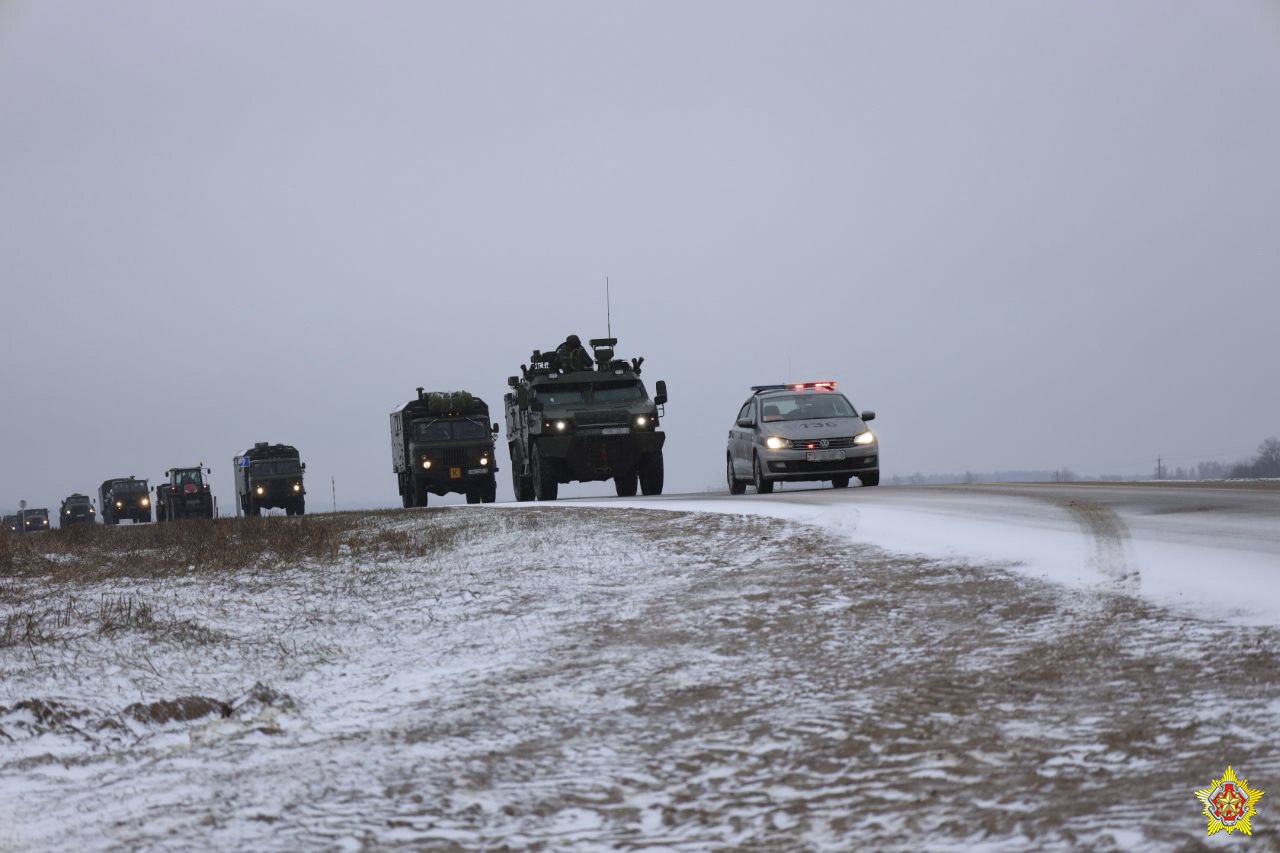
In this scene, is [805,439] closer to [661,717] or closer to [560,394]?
[560,394]

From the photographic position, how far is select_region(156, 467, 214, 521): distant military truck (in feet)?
144

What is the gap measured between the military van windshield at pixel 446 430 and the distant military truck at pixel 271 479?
10.5 metres

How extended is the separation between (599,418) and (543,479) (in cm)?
167

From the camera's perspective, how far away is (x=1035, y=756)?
341cm

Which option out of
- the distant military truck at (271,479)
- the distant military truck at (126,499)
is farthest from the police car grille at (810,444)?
the distant military truck at (126,499)

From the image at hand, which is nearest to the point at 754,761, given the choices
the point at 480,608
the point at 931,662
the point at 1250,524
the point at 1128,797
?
the point at 1128,797

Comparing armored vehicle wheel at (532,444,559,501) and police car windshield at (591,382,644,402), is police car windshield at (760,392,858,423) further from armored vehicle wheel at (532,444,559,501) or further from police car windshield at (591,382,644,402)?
armored vehicle wheel at (532,444,559,501)

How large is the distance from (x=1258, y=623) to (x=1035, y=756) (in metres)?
A: 1.89

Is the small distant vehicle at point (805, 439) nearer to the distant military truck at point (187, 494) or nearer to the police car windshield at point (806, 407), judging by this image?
the police car windshield at point (806, 407)

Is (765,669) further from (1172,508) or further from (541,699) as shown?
(1172,508)

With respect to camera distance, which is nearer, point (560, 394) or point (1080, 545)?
point (1080, 545)

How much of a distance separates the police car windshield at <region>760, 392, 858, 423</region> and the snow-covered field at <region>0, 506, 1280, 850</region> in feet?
36.2

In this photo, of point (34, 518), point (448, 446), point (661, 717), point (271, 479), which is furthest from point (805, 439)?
point (34, 518)

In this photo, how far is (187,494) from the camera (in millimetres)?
44250
